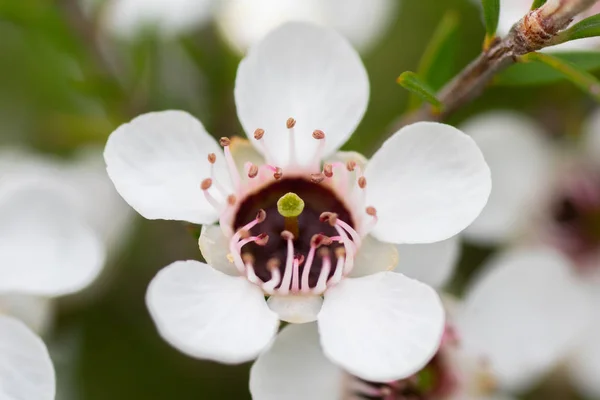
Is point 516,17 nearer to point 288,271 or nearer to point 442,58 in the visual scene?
point 442,58

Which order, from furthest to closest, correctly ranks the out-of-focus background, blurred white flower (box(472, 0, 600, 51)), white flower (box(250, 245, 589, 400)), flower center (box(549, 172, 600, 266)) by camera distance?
1. flower center (box(549, 172, 600, 266))
2. the out-of-focus background
3. blurred white flower (box(472, 0, 600, 51))
4. white flower (box(250, 245, 589, 400))

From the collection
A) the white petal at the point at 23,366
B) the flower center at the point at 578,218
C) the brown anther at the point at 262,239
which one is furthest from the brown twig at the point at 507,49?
the flower center at the point at 578,218

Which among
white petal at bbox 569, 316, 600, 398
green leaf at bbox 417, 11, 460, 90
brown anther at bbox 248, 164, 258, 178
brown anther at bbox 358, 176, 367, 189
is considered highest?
green leaf at bbox 417, 11, 460, 90

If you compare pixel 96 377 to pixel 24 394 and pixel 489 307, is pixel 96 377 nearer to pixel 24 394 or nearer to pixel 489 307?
pixel 24 394

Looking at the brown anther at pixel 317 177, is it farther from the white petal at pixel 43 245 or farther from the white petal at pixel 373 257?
the white petal at pixel 43 245

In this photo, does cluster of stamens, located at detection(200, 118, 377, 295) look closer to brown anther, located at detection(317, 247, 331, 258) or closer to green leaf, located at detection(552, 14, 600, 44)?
brown anther, located at detection(317, 247, 331, 258)

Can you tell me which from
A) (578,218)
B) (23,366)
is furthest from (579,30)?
(578,218)

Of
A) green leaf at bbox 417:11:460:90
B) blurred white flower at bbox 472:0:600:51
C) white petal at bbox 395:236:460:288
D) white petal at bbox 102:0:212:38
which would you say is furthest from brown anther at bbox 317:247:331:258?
white petal at bbox 102:0:212:38
